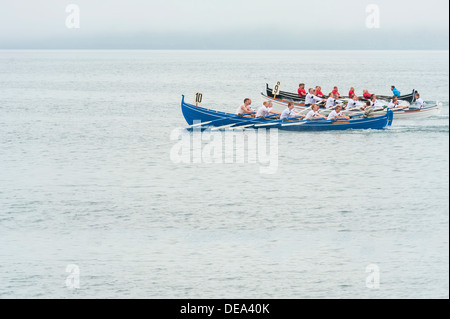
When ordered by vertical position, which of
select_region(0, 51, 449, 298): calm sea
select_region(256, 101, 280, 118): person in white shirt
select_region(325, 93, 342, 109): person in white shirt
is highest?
select_region(325, 93, 342, 109): person in white shirt

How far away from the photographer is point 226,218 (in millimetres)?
24844

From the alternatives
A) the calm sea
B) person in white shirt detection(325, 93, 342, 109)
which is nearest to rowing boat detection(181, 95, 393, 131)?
the calm sea

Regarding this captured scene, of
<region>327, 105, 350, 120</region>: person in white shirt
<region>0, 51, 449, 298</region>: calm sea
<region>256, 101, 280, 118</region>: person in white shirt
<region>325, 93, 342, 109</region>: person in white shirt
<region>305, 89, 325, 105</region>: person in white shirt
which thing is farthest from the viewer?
<region>305, 89, 325, 105</region>: person in white shirt

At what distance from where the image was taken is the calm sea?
19.5m

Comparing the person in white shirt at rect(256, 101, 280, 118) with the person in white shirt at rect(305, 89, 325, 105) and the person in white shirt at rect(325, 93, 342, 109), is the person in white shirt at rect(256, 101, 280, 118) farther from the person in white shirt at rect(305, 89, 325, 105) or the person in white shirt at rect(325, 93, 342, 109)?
the person in white shirt at rect(305, 89, 325, 105)

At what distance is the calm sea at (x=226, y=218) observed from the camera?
63.9 ft

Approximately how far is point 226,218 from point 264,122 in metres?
13.8

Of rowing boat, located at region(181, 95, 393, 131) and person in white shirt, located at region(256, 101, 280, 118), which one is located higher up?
person in white shirt, located at region(256, 101, 280, 118)

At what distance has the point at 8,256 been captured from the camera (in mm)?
20984

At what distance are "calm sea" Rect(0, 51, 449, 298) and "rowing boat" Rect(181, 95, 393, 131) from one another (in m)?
0.75

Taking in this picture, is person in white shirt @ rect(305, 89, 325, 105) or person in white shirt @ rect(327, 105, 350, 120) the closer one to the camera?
person in white shirt @ rect(327, 105, 350, 120)

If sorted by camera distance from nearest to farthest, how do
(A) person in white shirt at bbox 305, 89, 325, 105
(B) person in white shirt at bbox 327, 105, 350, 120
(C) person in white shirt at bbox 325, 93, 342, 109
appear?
(B) person in white shirt at bbox 327, 105, 350, 120
(C) person in white shirt at bbox 325, 93, 342, 109
(A) person in white shirt at bbox 305, 89, 325, 105

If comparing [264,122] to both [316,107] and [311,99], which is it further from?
[311,99]

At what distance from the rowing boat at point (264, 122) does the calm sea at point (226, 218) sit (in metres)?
0.75
